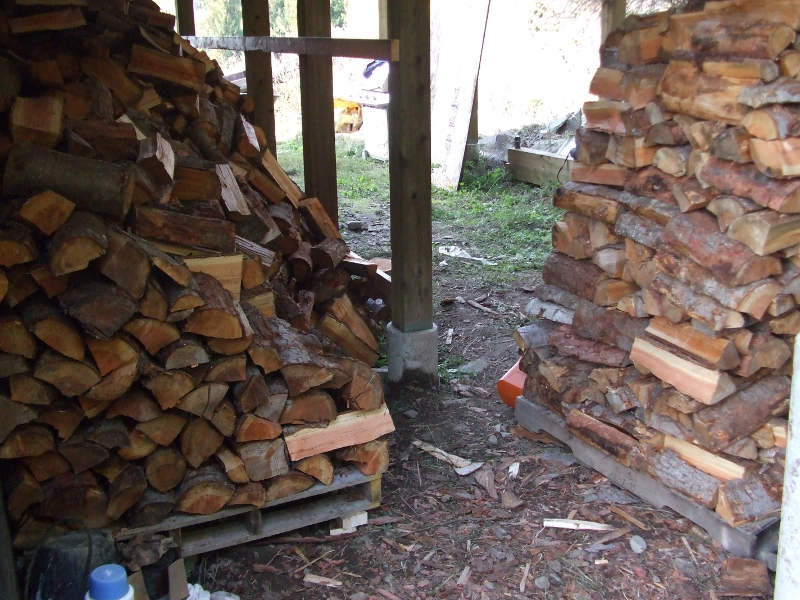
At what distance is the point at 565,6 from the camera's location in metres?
14.3

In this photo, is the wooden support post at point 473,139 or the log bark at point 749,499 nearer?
the log bark at point 749,499

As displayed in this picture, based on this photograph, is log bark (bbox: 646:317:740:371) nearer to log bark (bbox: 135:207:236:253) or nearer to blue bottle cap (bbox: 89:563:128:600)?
log bark (bbox: 135:207:236:253)

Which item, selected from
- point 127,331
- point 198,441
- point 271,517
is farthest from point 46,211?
point 271,517

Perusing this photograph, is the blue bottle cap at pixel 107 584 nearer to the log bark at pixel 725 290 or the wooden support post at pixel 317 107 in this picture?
the log bark at pixel 725 290

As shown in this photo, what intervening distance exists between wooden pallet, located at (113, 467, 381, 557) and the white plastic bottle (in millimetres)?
517

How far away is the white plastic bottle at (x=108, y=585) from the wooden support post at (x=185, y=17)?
5.13 metres

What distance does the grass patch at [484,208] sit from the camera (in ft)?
24.8

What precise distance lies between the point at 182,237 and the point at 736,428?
2.38 metres

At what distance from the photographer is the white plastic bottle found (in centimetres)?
243

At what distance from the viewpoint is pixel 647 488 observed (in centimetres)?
363

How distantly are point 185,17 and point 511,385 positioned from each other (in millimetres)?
4273

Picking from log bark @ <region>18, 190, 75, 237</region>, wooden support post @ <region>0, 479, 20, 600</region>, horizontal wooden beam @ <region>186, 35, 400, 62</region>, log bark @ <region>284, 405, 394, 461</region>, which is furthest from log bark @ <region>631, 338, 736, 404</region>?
wooden support post @ <region>0, 479, 20, 600</region>

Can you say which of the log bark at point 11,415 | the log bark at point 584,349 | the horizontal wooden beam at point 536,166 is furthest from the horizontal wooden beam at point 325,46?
the horizontal wooden beam at point 536,166

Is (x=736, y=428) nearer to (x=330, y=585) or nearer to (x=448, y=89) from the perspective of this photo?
(x=330, y=585)
